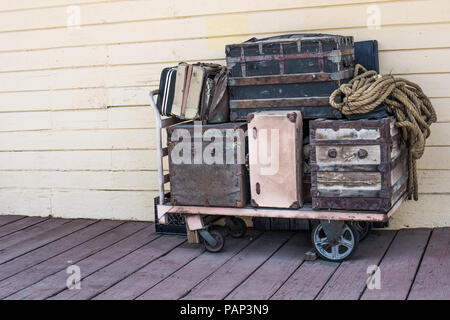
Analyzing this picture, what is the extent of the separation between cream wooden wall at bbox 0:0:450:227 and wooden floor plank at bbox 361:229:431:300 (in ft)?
0.71

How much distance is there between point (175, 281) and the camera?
13.9 feet

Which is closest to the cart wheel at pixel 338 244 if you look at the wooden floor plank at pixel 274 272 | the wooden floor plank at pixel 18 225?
the wooden floor plank at pixel 274 272

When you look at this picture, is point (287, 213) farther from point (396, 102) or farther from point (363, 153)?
point (396, 102)

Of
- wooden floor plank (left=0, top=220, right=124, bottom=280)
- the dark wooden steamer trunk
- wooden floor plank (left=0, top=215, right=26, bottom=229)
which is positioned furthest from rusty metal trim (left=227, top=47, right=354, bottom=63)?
wooden floor plank (left=0, top=215, right=26, bottom=229)

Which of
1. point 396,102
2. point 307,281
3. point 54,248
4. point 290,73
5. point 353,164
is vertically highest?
point 290,73

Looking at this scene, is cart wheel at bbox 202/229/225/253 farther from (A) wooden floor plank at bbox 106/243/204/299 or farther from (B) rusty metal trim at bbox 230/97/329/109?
(B) rusty metal trim at bbox 230/97/329/109

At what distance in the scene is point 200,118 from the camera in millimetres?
4648

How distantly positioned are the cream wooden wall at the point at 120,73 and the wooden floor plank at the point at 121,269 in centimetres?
71

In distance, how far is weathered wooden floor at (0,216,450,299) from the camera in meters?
3.97

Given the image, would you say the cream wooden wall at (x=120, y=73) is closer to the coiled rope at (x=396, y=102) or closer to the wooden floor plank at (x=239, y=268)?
the coiled rope at (x=396, y=102)

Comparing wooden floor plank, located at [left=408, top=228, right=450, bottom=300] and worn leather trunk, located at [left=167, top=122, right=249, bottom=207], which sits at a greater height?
worn leather trunk, located at [left=167, top=122, right=249, bottom=207]

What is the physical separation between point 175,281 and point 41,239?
1620 millimetres

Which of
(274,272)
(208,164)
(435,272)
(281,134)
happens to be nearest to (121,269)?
(208,164)
